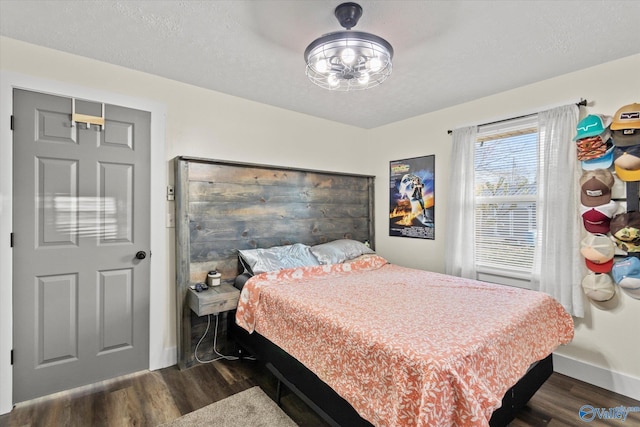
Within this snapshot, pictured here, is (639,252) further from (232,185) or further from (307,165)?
(232,185)

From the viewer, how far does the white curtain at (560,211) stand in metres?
2.47

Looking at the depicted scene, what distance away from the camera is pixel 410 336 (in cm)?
148

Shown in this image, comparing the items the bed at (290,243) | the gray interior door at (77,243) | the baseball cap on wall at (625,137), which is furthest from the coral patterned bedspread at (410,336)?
the baseball cap on wall at (625,137)

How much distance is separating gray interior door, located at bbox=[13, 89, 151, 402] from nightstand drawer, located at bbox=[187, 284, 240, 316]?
16.6 inches

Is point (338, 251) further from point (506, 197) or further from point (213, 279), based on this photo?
point (506, 197)

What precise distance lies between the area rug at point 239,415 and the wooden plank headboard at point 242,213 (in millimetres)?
688

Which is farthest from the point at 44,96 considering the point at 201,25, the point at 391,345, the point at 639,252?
the point at 639,252

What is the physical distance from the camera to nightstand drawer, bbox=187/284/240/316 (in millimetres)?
2445

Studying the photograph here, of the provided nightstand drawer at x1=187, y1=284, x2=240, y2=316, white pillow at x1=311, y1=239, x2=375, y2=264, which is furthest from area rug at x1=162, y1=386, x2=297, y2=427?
white pillow at x1=311, y1=239, x2=375, y2=264

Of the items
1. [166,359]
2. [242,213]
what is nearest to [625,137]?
[242,213]

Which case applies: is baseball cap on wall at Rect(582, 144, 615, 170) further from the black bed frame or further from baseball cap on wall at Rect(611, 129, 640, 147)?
the black bed frame

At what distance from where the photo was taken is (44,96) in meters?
2.20

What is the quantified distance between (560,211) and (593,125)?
67 cm

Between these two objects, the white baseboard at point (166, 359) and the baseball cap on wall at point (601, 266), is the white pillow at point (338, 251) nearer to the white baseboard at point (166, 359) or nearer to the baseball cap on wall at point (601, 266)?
the white baseboard at point (166, 359)
